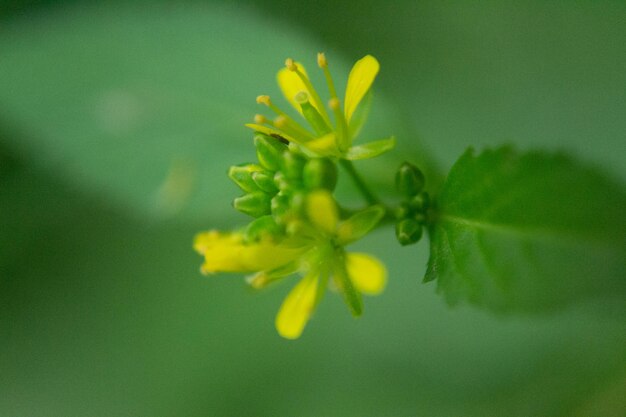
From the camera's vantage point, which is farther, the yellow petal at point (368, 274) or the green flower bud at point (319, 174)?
the green flower bud at point (319, 174)

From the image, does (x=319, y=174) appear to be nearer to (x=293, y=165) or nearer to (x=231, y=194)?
(x=293, y=165)

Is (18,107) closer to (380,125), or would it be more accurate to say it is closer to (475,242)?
(380,125)

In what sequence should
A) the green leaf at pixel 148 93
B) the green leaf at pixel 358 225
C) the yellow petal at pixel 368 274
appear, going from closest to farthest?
the yellow petal at pixel 368 274 → the green leaf at pixel 358 225 → the green leaf at pixel 148 93

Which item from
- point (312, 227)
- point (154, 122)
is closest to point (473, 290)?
point (312, 227)

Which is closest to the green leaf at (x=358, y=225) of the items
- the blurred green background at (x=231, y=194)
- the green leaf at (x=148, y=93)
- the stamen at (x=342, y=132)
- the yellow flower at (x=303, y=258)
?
the yellow flower at (x=303, y=258)

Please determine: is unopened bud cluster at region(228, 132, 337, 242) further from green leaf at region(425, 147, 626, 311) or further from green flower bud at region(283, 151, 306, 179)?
green leaf at region(425, 147, 626, 311)

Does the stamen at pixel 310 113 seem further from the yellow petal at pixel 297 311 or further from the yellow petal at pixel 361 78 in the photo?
the yellow petal at pixel 297 311

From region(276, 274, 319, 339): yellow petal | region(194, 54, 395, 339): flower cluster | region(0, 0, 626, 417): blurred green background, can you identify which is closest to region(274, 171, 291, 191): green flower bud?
region(194, 54, 395, 339): flower cluster
